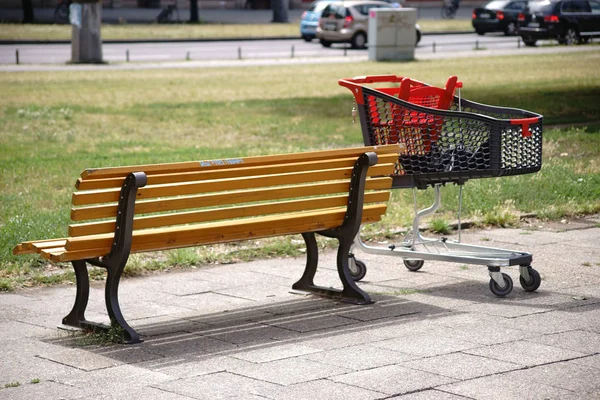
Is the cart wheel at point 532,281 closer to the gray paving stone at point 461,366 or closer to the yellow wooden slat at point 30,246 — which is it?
the gray paving stone at point 461,366

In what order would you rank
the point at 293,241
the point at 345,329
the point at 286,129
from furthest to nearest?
the point at 286,129, the point at 293,241, the point at 345,329

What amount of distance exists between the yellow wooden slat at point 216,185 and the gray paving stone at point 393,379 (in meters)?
1.52

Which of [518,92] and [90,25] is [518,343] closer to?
[518,92]

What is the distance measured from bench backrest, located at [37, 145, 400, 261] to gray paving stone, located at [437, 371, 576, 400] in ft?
6.41

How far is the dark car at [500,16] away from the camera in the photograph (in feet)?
142

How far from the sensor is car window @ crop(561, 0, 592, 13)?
35.2m

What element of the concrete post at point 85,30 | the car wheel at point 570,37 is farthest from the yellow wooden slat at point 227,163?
the car wheel at point 570,37

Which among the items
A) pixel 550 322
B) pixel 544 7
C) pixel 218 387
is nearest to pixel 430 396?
pixel 218 387

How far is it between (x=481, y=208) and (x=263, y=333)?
4.22m

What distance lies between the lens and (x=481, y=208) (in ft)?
32.4

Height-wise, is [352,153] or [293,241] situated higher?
[352,153]

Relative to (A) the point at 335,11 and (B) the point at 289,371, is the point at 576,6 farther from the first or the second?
(B) the point at 289,371

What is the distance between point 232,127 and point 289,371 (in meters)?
11.6

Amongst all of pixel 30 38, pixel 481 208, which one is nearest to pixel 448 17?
pixel 30 38
